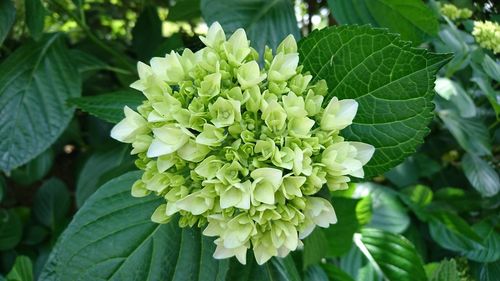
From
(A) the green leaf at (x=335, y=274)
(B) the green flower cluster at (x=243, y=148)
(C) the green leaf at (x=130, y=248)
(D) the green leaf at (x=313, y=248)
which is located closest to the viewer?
(B) the green flower cluster at (x=243, y=148)

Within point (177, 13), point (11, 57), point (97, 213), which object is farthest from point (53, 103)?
point (97, 213)

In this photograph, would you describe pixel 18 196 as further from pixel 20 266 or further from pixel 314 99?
pixel 314 99

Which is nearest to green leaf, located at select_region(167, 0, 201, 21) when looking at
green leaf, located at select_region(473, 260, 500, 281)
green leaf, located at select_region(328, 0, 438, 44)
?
green leaf, located at select_region(328, 0, 438, 44)

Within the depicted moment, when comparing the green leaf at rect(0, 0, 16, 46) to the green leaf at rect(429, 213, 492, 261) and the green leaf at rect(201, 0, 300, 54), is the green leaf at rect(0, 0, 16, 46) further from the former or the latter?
the green leaf at rect(429, 213, 492, 261)

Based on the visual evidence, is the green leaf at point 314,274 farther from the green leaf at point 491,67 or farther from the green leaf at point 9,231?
the green leaf at point 9,231

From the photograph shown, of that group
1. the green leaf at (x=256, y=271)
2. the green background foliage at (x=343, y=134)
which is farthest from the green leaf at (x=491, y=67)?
the green leaf at (x=256, y=271)

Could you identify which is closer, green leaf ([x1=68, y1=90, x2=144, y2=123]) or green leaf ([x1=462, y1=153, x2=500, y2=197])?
green leaf ([x1=68, y1=90, x2=144, y2=123])
